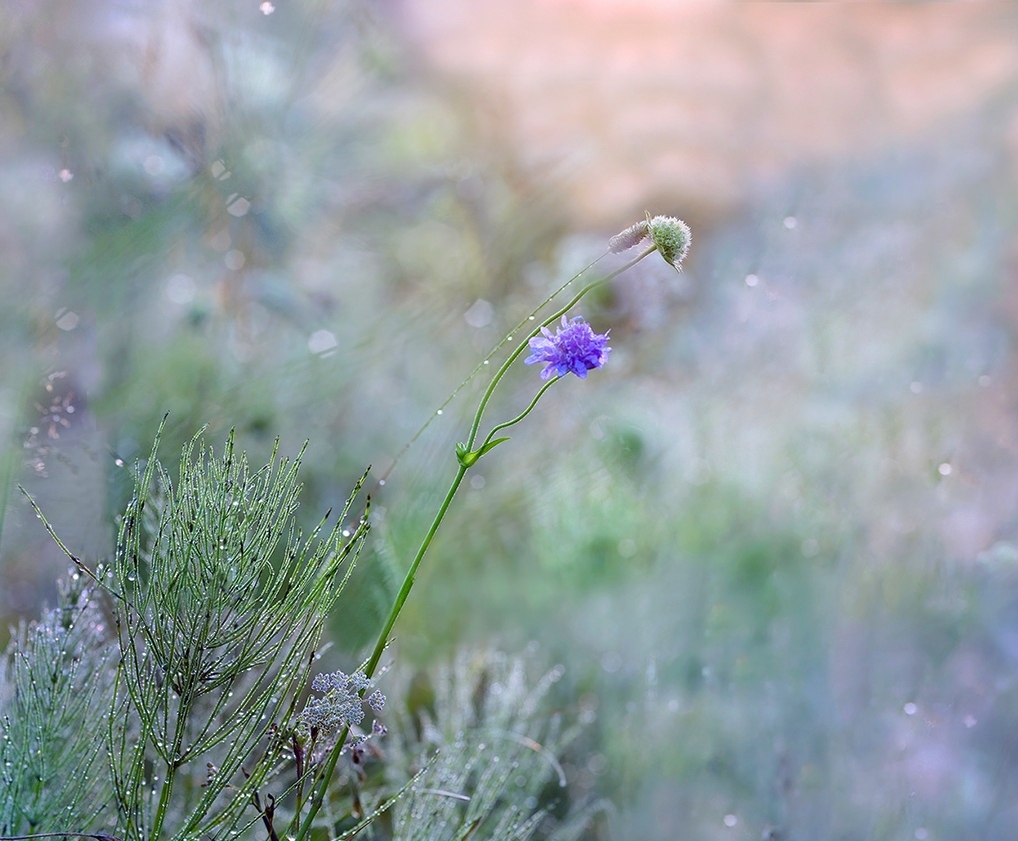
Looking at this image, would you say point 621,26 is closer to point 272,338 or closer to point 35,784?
point 272,338

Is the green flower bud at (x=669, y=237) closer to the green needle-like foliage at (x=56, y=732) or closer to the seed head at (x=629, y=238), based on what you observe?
the seed head at (x=629, y=238)

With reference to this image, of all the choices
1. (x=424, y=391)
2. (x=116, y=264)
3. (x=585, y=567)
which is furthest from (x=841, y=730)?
(x=116, y=264)

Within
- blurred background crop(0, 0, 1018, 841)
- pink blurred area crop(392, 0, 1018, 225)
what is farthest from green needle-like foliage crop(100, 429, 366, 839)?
pink blurred area crop(392, 0, 1018, 225)

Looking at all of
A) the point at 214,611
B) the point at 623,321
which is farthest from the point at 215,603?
the point at 623,321

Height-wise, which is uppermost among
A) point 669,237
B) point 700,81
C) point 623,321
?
point 700,81

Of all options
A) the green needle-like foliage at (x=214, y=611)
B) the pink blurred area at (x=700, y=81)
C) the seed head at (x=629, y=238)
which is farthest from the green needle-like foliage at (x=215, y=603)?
the pink blurred area at (x=700, y=81)

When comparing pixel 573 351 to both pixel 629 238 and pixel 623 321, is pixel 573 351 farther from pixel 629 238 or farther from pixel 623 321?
pixel 623 321
